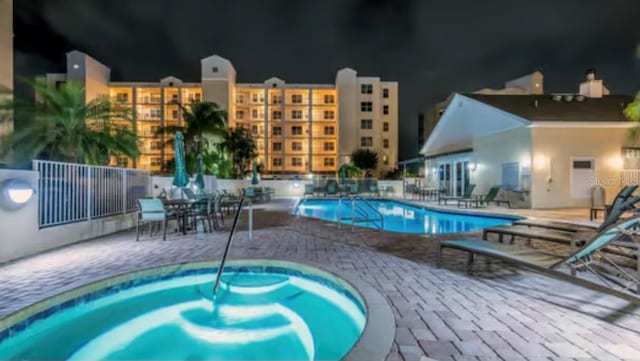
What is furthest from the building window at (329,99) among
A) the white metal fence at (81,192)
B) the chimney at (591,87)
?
the white metal fence at (81,192)

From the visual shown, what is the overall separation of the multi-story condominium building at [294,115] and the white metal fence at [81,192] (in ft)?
96.0

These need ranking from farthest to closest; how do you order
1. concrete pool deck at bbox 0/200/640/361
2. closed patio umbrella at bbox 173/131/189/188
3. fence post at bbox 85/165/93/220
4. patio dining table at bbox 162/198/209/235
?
closed patio umbrella at bbox 173/131/189/188 → patio dining table at bbox 162/198/209/235 → fence post at bbox 85/165/93/220 → concrete pool deck at bbox 0/200/640/361

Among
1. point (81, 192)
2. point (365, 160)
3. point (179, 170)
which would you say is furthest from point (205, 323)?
point (365, 160)

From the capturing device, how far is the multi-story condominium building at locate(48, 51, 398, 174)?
123 ft

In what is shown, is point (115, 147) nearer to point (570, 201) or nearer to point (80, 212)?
point (80, 212)

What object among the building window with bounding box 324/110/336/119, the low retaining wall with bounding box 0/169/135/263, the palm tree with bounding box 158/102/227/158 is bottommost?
the low retaining wall with bounding box 0/169/135/263

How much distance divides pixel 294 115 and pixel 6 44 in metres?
28.1

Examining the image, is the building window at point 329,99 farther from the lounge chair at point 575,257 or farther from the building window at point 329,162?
the lounge chair at point 575,257

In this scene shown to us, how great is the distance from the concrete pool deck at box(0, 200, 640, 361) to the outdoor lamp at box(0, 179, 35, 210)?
78cm

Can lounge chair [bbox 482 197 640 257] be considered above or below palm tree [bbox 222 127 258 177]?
below

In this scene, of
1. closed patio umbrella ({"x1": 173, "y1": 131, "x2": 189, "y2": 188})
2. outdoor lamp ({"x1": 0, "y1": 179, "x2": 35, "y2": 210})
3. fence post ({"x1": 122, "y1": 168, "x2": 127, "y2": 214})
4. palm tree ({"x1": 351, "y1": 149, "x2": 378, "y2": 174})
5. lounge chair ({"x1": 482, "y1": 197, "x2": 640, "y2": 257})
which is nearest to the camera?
lounge chair ({"x1": 482, "y1": 197, "x2": 640, "y2": 257})

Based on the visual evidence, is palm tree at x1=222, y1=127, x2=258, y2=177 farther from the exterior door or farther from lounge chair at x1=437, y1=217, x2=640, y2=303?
lounge chair at x1=437, y1=217, x2=640, y2=303

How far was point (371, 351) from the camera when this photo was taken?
2.17 meters

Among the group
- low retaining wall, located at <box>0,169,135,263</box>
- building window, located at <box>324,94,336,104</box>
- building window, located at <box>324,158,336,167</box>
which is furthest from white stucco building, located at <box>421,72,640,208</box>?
building window, located at <box>324,94,336,104</box>
